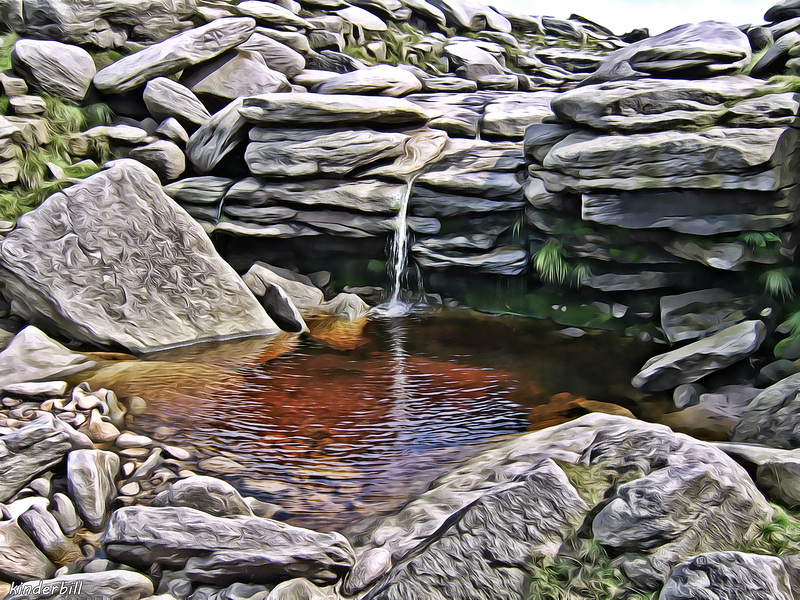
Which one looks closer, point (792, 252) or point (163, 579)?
point (163, 579)

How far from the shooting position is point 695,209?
6.90 metres

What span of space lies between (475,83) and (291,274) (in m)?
6.91

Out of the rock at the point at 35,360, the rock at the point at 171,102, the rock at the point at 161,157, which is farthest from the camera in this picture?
the rock at the point at 171,102

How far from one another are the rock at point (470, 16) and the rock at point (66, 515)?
16999 millimetres

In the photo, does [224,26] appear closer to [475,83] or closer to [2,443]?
[475,83]

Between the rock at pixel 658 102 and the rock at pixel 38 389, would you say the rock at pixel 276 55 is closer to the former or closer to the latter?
the rock at pixel 658 102

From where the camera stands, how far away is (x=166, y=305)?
7.39m

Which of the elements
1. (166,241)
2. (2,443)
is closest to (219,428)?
(2,443)

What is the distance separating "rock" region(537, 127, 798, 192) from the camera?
6363mm

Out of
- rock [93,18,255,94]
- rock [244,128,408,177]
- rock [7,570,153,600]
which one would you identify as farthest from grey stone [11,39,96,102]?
rock [7,570,153,600]

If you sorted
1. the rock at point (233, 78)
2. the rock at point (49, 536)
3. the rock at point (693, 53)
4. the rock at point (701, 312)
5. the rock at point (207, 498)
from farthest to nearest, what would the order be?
1. the rock at point (233, 78)
2. the rock at point (693, 53)
3. the rock at point (701, 312)
4. the rock at point (207, 498)
5. the rock at point (49, 536)

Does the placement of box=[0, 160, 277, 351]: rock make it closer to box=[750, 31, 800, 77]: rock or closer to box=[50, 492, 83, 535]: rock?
box=[50, 492, 83, 535]: rock

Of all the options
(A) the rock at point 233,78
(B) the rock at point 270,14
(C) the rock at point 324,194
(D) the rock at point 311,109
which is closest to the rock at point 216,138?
(D) the rock at point 311,109

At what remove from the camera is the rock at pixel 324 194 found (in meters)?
9.05
